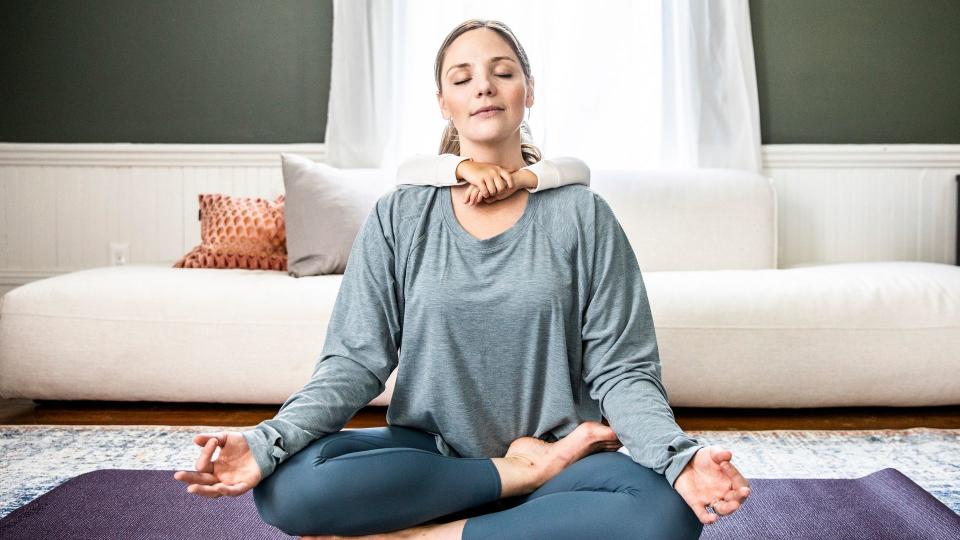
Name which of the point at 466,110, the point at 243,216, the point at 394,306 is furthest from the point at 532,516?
the point at 243,216

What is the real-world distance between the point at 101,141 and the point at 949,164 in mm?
3773

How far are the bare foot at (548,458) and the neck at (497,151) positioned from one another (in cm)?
48

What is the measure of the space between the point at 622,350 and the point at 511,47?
571 millimetres

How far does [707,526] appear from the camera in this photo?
1.63 m

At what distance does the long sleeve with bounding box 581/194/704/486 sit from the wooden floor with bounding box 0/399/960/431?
3.98 ft

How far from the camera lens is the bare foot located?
4.11ft

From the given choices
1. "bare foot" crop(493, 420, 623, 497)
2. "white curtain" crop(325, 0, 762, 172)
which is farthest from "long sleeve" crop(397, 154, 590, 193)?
"white curtain" crop(325, 0, 762, 172)

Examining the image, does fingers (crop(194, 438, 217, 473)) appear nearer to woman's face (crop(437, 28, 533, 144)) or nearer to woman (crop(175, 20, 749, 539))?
woman (crop(175, 20, 749, 539))

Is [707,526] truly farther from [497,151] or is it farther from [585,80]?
[585,80]

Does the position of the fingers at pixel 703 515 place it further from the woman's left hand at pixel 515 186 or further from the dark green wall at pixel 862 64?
the dark green wall at pixel 862 64

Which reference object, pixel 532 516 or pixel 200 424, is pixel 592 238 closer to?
pixel 532 516

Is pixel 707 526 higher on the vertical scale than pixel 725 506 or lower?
lower

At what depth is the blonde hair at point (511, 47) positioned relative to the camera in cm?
146

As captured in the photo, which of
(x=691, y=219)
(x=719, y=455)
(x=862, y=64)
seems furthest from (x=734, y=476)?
(x=862, y=64)
